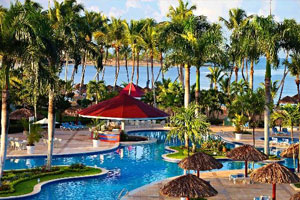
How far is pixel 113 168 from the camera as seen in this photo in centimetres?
3062

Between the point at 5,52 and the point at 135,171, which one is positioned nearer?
the point at 5,52

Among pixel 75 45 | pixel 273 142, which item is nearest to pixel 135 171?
pixel 75 45

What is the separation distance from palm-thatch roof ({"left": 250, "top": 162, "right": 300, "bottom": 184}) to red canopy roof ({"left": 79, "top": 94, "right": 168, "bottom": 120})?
1977 cm

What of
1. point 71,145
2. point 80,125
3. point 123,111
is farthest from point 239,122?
point 71,145

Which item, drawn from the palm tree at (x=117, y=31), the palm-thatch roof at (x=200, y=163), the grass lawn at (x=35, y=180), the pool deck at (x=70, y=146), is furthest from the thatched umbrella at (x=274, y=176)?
the palm tree at (x=117, y=31)

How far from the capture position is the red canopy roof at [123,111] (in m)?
39.7

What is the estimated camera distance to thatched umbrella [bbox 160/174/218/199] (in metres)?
18.5

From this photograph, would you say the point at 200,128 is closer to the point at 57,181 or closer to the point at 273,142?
the point at 57,181

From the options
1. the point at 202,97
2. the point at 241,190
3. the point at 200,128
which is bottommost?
the point at 241,190

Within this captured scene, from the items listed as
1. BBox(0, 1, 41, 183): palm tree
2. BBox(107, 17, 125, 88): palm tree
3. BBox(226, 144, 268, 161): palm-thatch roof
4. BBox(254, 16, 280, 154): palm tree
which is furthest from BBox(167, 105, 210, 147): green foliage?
BBox(107, 17, 125, 88): palm tree

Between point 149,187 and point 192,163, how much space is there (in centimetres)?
279

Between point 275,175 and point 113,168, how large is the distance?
13.0 m

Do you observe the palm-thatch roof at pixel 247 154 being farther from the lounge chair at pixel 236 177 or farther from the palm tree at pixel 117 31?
the palm tree at pixel 117 31

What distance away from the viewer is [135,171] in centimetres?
2997
